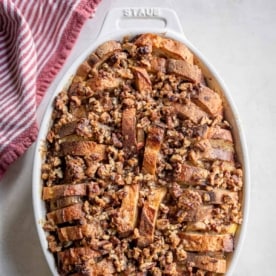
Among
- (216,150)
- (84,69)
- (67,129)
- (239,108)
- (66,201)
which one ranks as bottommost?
(66,201)

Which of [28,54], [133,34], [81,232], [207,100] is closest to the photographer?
[81,232]

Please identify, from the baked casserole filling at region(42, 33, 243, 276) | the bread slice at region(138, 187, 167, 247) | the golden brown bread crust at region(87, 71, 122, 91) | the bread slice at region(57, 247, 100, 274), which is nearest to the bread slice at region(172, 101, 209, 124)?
the baked casserole filling at region(42, 33, 243, 276)

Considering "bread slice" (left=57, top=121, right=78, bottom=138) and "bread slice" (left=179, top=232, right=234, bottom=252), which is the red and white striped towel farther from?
"bread slice" (left=179, top=232, right=234, bottom=252)

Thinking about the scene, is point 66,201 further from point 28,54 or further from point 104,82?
point 28,54

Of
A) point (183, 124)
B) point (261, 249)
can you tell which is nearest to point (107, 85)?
point (183, 124)

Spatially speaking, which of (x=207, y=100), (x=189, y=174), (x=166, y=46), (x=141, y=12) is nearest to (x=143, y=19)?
(x=141, y=12)

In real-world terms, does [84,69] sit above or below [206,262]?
above
